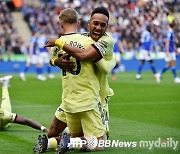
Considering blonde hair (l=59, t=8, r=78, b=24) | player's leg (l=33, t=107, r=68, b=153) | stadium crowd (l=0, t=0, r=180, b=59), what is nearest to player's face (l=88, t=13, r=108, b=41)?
blonde hair (l=59, t=8, r=78, b=24)

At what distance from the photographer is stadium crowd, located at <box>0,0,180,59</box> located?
37.7 m

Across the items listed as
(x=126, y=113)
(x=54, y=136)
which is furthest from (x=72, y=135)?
(x=126, y=113)

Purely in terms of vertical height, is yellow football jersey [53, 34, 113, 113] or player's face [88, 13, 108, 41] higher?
player's face [88, 13, 108, 41]

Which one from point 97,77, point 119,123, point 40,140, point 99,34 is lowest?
point 119,123

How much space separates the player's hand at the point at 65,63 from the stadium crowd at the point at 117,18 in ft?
89.7

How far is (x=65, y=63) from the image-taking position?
8.04 m

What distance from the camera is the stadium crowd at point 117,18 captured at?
124ft

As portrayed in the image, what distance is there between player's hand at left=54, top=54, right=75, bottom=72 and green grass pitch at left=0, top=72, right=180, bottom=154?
130cm

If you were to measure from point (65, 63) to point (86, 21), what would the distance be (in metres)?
31.7

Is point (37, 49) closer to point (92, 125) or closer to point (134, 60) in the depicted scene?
point (134, 60)

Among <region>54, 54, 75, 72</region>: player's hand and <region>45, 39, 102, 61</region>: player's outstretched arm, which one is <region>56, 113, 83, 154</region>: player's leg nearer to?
<region>54, 54, 75, 72</region>: player's hand

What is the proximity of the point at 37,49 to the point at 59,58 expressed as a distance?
2034 cm

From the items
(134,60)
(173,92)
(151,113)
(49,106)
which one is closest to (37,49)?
(134,60)

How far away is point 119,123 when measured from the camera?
11.8 metres
